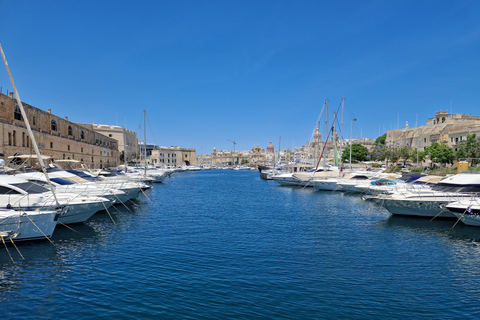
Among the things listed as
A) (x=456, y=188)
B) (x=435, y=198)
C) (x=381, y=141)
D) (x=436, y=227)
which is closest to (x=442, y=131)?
(x=381, y=141)

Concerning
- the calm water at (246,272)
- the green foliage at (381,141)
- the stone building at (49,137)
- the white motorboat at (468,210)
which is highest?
the green foliage at (381,141)

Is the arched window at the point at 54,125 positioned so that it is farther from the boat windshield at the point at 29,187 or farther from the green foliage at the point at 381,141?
the green foliage at the point at 381,141

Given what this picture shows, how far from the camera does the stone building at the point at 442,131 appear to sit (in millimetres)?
67250

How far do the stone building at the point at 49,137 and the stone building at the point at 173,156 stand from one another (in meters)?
71.3

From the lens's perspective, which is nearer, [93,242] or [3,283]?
[3,283]

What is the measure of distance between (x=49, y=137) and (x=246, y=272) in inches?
1881

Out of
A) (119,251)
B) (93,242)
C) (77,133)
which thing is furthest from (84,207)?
(77,133)

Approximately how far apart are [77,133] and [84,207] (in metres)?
49.8

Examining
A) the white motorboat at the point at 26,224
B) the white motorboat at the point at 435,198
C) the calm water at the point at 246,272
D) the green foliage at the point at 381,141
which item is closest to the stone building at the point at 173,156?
the green foliage at the point at 381,141

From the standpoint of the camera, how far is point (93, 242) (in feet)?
53.3

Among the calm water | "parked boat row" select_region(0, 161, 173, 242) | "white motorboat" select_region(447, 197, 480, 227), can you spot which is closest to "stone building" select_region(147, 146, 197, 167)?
"parked boat row" select_region(0, 161, 173, 242)

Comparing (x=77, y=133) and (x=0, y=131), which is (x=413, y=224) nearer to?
(x=0, y=131)

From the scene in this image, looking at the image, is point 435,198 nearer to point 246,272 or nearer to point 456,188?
point 456,188

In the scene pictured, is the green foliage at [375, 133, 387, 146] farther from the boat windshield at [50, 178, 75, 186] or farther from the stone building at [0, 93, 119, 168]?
the boat windshield at [50, 178, 75, 186]
